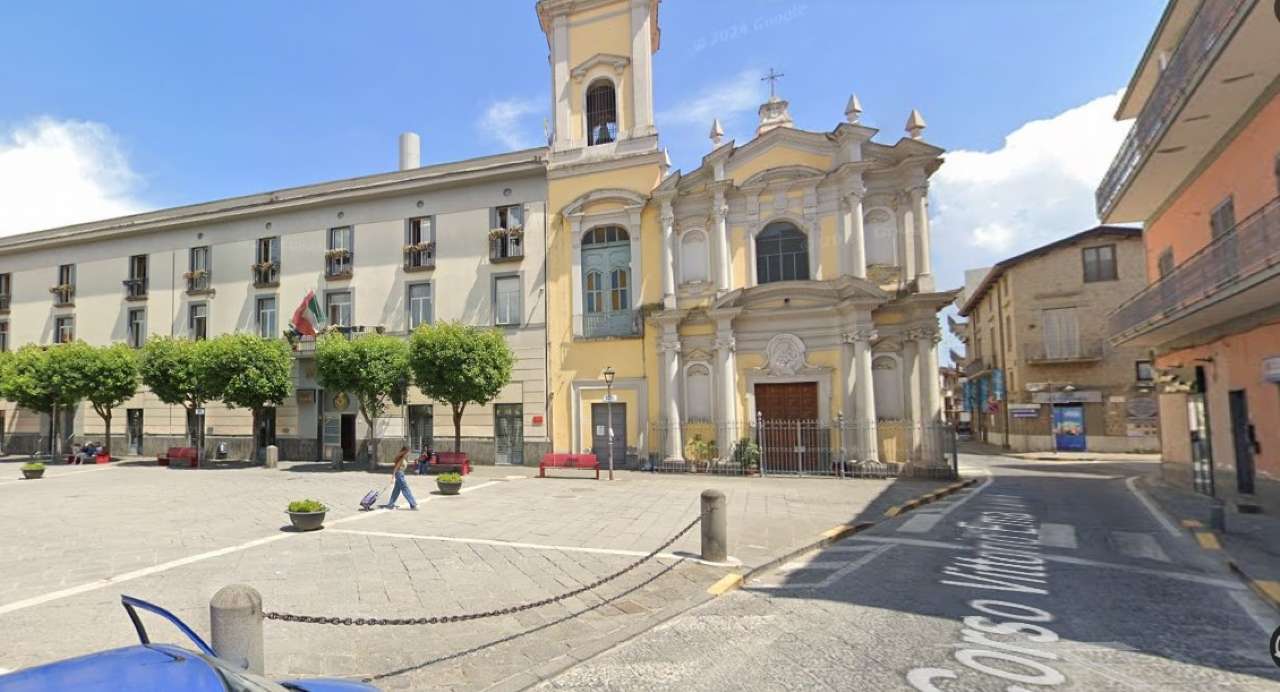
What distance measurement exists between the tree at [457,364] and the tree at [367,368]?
3.71 ft

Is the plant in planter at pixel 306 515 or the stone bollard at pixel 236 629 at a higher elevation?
the stone bollard at pixel 236 629

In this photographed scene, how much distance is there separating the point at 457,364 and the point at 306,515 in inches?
388

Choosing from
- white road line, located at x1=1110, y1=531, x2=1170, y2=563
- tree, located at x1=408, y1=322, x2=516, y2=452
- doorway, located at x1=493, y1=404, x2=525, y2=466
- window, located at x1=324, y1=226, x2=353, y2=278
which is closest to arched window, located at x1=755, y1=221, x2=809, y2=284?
tree, located at x1=408, y1=322, x2=516, y2=452

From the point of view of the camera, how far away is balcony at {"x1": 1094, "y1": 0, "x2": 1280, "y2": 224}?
32.5 feet

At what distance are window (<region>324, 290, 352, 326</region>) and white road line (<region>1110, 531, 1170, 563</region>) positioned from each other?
25797mm

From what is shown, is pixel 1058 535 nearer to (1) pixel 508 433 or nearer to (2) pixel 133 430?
(1) pixel 508 433

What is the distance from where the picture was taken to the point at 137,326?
2962cm

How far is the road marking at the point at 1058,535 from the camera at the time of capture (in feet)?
31.3

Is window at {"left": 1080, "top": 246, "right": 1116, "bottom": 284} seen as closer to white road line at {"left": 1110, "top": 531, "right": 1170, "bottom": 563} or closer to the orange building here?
the orange building

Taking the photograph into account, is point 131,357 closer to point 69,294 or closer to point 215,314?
point 215,314

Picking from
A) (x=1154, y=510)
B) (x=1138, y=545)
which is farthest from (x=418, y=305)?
(x=1154, y=510)

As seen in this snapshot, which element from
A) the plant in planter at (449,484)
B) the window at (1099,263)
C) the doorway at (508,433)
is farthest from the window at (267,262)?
the window at (1099,263)

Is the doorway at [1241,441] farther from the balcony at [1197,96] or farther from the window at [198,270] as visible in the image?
the window at [198,270]

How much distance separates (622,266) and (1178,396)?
17329mm
